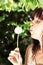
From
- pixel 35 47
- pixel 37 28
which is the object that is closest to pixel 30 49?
pixel 35 47

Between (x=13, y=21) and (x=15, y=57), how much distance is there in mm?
237

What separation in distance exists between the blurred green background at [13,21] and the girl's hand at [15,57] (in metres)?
0.02

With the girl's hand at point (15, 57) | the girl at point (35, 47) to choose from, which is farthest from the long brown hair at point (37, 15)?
the girl's hand at point (15, 57)

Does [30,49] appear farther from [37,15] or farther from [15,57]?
[37,15]

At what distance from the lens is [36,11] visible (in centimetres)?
84

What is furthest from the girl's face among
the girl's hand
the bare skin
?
the girl's hand

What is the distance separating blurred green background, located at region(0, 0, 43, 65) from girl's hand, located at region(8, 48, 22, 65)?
2 centimetres

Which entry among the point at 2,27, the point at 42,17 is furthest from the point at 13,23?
the point at 42,17

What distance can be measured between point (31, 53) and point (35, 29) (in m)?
0.16

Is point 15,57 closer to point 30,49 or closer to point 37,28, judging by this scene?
point 30,49

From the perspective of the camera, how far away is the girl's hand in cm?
84

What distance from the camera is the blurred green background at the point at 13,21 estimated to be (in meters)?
0.84

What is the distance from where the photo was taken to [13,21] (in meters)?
0.86

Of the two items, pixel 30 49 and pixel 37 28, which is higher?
pixel 37 28
